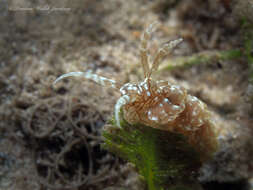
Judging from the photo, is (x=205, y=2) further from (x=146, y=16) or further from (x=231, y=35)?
(x=146, y=16)

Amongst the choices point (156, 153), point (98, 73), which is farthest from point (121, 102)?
point (98, 73)

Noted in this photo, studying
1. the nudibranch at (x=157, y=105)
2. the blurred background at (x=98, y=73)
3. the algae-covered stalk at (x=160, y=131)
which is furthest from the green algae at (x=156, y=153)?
the blurred background at (x=98, y=73)

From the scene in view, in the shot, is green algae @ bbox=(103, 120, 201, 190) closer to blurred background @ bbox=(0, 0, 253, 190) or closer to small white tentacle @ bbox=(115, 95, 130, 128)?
small white tentacle @ bbox=(115, 95, 130, 128)

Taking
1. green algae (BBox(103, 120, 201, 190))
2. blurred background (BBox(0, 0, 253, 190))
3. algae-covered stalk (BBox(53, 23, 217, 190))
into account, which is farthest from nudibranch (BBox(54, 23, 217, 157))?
blurred background (BBox(0, 0, 253, 190))

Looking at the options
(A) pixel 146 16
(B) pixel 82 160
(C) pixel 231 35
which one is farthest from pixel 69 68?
(C) pixel 231 35

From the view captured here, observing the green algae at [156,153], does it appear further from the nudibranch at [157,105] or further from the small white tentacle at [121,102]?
the small white tentacle at [121,102]

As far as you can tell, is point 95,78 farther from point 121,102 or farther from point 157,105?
point 157,105
